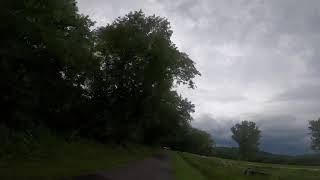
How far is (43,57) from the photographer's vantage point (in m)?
35.8

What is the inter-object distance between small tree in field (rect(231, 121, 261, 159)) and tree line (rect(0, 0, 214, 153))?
72.8 meters

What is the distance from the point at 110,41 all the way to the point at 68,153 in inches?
975

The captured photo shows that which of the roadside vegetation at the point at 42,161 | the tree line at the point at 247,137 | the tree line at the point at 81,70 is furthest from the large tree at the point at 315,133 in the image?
the roadside vegetation at the point at 42,161

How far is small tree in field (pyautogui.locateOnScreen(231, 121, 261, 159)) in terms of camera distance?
12575 centimetres

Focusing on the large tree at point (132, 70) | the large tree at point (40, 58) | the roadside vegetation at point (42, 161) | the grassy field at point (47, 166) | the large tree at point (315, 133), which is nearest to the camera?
the grassy field at point (47, 166)

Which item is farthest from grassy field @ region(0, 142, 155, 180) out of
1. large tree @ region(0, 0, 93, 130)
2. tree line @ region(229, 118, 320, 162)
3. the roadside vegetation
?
tree line @ region(229, 118, 320, 162)

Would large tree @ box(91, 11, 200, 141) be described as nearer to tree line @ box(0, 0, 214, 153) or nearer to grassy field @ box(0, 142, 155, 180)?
tree line @ box(0, 0, 214, 153)

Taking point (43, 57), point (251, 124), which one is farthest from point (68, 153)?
point (251, 124)

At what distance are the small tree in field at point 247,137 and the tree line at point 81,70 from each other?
72.8m

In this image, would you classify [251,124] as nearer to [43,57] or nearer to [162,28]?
[162,28]

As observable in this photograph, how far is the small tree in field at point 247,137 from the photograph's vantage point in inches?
4951

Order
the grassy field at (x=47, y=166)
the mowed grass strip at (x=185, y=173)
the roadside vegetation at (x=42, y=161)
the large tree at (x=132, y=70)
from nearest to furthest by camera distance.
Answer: the grassy field at (x=47, y=166)
the roadside vegetation at (x=42, y=161)
the mowed grass strip at (x=185, y=173)
the large tree at (x=132, y=70)

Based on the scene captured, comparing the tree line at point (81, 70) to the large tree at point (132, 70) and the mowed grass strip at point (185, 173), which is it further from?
the mowed grass strip at point (185, 173)

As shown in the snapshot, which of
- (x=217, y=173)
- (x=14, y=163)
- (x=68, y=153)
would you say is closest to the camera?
(x=14, y=163)
